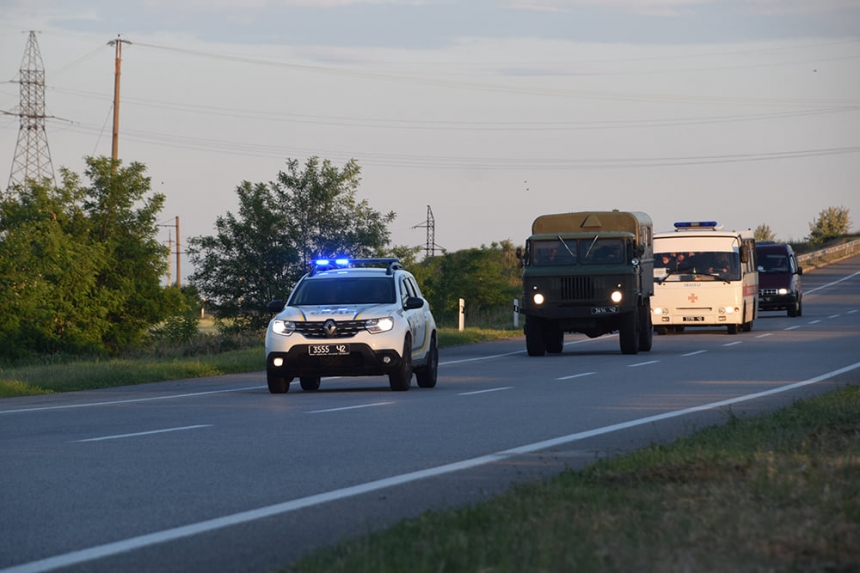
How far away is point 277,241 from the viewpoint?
156 ft

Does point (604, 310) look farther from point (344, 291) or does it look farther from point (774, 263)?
point (774, 263)

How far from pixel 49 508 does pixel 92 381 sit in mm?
14596

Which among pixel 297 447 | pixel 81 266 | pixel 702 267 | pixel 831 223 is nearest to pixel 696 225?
pixel 702 267

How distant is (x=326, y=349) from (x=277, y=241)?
93.1ft

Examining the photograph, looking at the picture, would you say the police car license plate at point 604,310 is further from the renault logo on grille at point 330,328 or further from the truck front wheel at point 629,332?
the renault logo on grille at point 330,328

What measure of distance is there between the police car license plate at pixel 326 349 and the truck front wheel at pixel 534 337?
10646 mm

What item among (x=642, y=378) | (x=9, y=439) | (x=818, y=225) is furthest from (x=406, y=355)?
(x=818, y=225)

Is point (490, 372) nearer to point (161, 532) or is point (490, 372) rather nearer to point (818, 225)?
point (161, 532)

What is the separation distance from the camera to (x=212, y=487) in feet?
31.5

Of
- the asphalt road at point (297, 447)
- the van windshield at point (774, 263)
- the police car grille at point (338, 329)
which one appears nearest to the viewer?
the asphalt road at point (297, 447)

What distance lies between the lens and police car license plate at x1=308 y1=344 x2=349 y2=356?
1961 cm

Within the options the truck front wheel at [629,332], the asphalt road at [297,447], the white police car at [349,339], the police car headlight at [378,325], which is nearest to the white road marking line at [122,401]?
the asphalt road at [297,447]

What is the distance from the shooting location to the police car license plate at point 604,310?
2897 centimetres

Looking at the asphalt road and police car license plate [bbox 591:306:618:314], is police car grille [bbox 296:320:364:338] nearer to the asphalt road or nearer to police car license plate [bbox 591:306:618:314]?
the asphalt road
